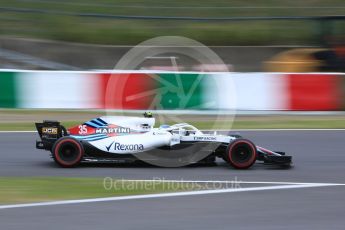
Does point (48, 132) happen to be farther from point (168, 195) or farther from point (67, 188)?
point (168, 195)

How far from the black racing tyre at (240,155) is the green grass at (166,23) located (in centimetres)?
1445

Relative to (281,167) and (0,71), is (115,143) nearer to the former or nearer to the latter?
(281,167)

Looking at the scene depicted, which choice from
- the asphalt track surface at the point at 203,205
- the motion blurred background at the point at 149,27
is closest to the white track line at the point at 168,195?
the asphalt track surface at the point at 203,205

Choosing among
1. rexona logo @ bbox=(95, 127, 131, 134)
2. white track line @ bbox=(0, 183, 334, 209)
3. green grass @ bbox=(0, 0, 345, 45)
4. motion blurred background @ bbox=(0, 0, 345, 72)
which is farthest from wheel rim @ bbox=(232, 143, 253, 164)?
green grass @ bbox=(0, 0, 345, 45)

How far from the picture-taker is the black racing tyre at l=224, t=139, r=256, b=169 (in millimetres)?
9289

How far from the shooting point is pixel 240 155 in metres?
9.35

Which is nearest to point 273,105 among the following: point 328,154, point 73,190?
point 328,154

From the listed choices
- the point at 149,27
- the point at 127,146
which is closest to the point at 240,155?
the point at 127,146

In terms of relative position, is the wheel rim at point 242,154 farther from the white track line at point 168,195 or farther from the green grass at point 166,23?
the green grass at point 166,23

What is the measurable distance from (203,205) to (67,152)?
9.46 ft

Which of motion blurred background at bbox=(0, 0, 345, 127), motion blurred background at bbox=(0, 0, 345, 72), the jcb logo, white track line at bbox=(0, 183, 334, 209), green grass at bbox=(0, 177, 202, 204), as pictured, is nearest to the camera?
white track line at bbox=(0, 183, 334, 209)

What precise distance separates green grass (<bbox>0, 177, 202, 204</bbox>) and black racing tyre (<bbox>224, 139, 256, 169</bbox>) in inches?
48.6

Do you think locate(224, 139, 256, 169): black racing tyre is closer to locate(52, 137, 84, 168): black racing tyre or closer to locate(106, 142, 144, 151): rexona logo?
locate(106, 142, 144, 151): rexona logo

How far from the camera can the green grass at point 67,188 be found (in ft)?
24.5
